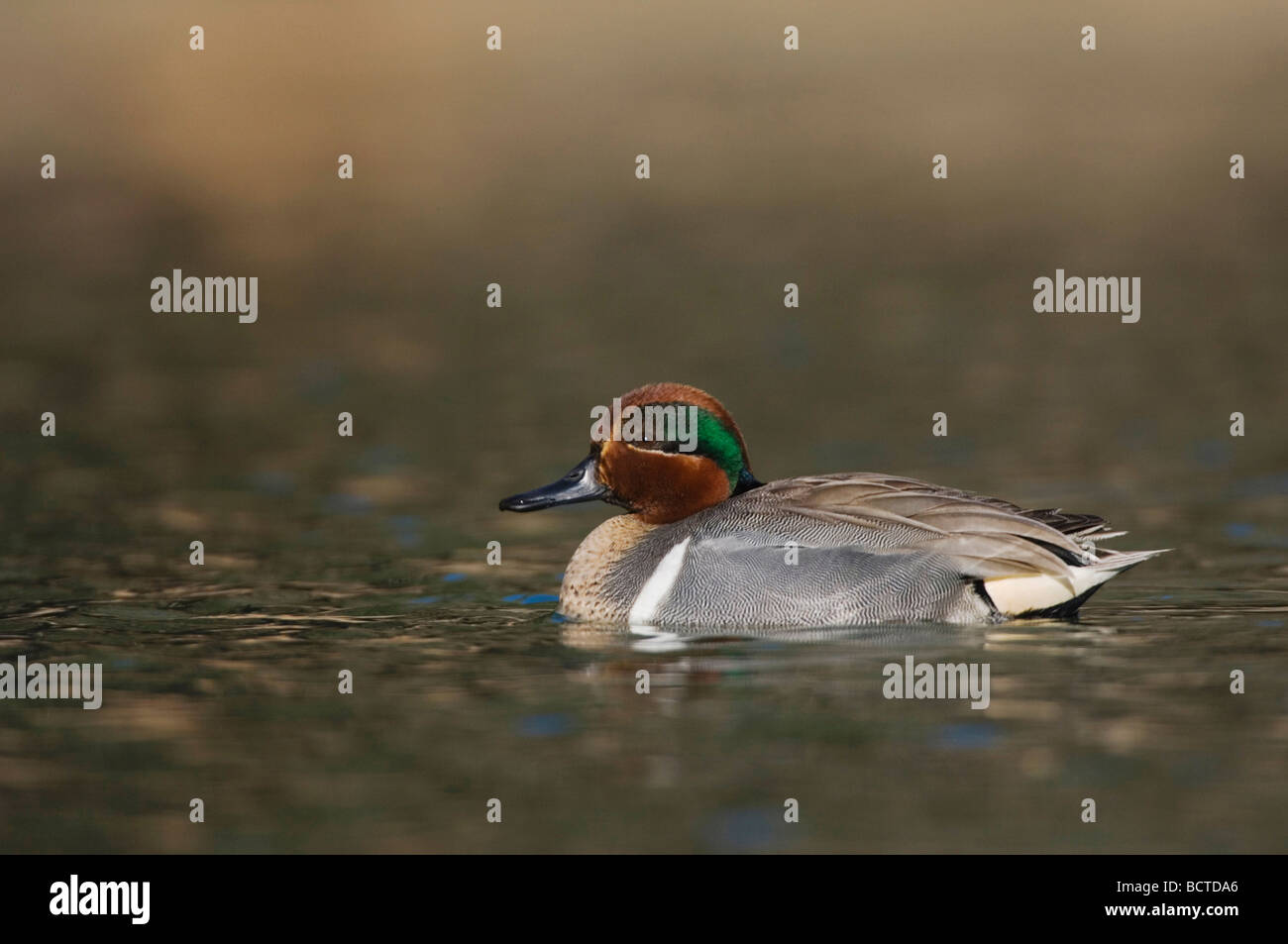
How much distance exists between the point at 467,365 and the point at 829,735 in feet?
34.1

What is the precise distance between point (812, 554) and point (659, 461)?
111 centimetres

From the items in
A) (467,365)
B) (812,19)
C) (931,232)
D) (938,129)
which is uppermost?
(812,19)

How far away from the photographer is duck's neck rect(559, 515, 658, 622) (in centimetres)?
1134

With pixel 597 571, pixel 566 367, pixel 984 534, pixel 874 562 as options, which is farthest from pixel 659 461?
pixel 566 367

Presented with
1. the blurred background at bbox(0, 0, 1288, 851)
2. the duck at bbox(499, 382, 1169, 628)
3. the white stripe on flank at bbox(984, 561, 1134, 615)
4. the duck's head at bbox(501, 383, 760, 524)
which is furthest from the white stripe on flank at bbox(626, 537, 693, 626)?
the white stripe on flank at bbox(984, 561, 1134, 615)

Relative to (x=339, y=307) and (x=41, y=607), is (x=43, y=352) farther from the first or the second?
(x=41, y=607)

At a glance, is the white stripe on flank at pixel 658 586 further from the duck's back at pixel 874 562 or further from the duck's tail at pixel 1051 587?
the duck's tail at pixel 1051 587

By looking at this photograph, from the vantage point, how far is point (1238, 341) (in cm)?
1866

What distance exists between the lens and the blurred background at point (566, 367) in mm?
8758

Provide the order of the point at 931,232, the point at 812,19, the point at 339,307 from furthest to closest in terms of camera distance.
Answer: the point at 812,19, the point at 931,232, the point at 339,307

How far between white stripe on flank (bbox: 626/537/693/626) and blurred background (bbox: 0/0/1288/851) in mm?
349

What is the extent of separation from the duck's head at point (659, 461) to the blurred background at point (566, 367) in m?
0.69

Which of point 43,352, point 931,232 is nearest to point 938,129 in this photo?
point 931,232

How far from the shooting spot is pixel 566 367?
60.7ft
